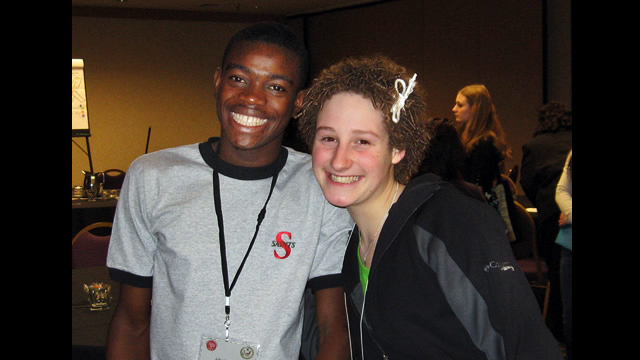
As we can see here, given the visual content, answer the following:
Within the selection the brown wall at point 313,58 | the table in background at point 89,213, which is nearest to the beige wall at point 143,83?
the brown wall at point 313,58

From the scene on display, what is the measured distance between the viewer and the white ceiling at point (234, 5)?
11.7 m

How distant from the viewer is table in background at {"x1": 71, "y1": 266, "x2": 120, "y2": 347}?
2.40 metres

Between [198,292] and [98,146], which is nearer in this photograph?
[198,292]

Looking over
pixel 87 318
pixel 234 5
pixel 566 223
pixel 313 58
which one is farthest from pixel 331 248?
pixel 313 58

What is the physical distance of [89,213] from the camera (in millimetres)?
6047

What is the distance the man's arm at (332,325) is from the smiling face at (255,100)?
368 millimetres

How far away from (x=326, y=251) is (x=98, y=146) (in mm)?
11278

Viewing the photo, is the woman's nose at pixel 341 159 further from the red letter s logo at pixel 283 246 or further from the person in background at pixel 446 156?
the person in background at pixel 446 156

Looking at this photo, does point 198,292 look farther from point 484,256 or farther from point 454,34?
point 454,34

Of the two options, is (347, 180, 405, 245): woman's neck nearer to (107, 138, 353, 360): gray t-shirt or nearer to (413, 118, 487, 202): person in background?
(107, 138, 353, 360): gray t-shirt
